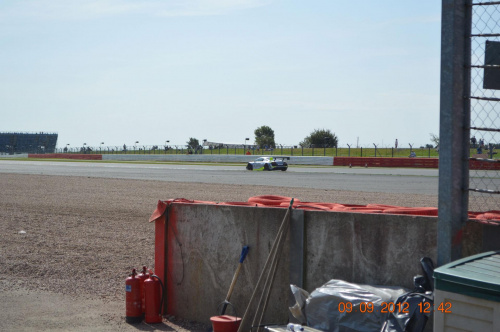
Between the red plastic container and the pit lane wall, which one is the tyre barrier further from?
the red plastic container

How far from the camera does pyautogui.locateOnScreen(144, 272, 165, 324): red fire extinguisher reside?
6641 mm

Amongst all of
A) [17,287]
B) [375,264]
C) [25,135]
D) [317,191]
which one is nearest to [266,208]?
[375,264]

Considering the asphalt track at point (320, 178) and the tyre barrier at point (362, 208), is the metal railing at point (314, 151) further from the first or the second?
the tyre barrier at point (362, 208)

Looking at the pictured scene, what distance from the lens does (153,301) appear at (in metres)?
6.67

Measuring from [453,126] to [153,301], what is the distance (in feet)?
12.2

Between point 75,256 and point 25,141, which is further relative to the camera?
point 25,141

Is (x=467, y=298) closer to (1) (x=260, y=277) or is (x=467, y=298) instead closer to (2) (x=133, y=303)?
(1) (x=260, y=277)

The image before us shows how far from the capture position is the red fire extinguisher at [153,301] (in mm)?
6641

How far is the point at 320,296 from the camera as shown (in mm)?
4969

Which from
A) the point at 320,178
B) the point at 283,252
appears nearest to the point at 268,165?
the point at 320,178

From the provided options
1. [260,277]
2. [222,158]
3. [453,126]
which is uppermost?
[453,126]

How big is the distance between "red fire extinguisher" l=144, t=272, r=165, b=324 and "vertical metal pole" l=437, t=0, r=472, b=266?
322 centimetres

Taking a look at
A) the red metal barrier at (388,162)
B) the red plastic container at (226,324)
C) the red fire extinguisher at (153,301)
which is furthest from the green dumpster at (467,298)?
the red metal barrier at (388,162)

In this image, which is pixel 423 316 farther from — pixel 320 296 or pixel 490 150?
pixel 490 150
